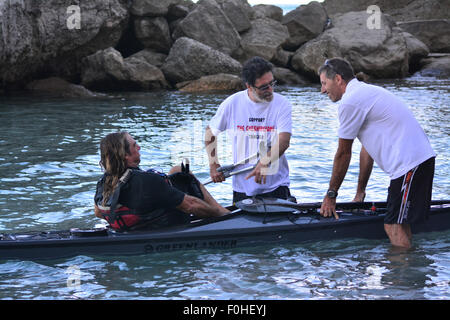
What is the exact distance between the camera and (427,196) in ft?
17.0

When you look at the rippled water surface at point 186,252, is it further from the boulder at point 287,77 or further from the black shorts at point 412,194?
the boulder at point 287,77

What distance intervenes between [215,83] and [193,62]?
1024mm

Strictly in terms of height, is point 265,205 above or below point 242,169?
below

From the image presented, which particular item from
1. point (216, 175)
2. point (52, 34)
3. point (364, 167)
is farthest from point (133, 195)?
point (52, 34)

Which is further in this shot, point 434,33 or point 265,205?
point 434,33

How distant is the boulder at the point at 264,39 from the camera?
22.6 meters

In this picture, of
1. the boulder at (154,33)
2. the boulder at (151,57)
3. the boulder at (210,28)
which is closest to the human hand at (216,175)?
the boulder at (151,57)

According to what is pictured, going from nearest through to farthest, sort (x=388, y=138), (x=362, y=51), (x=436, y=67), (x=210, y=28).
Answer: (x=388, y=138)
(x=210, y=28)
(x=362, y=51)
(x=436, y=67)

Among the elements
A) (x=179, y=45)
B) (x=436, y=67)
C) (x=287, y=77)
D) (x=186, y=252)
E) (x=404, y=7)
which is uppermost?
(x=404, y=7)

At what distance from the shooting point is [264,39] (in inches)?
906

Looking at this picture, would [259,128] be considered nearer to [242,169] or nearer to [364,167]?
[242,169]
